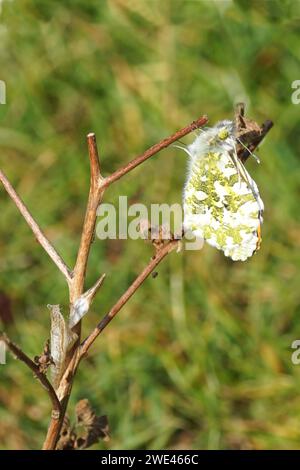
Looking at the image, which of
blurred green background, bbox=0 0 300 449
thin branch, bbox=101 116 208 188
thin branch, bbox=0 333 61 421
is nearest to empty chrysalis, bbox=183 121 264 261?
thin branch, bbox=101 116 208 188

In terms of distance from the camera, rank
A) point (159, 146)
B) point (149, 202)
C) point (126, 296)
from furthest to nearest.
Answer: point (149, 202) < point (126, 296) < point (159, 146)

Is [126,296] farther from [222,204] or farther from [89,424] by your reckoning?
[89,424]

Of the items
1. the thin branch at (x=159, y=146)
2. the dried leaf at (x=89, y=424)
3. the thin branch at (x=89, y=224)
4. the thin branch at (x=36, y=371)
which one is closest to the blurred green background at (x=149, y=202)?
the dried leaf at (x=89, y=424)

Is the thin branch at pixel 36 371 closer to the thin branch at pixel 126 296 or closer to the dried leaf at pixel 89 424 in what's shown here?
the thin branch at pixel 126 296

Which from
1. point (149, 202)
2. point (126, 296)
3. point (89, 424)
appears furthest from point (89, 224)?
point (149, 202)

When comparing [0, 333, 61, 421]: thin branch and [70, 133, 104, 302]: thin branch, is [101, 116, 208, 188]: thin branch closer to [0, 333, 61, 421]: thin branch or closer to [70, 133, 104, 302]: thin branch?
[70, 133, 104, 302]: thin branch
